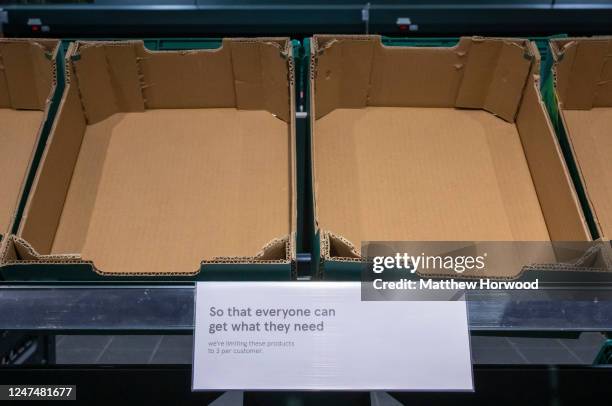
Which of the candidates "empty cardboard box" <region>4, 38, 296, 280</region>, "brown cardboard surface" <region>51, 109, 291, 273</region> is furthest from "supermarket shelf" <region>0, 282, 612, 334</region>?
"brown cardboard surface" <region>51, 109, 291, 273</region>

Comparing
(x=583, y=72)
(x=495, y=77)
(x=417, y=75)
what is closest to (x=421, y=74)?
(x=417, y=75)

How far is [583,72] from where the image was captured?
108 cm

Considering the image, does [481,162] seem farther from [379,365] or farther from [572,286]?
[379,365]

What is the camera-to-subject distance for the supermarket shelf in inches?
21.5

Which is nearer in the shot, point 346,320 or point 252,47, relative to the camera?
point 346,320

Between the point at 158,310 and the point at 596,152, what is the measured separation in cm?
89

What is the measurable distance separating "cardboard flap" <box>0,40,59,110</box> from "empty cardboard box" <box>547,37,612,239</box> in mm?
963

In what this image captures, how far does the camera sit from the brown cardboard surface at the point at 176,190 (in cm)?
88

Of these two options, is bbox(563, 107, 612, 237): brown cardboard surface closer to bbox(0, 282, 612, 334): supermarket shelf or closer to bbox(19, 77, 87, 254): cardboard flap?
bbox(0, 282, 612, 334): supermarket shelf

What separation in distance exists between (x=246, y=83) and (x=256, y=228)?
350 millimetres

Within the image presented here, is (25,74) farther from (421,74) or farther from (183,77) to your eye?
(421,74)

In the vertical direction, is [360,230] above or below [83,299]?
above

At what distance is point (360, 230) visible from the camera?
905 millimetres

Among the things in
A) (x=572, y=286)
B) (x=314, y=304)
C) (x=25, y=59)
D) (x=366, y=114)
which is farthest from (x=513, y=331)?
(x=25, y=59)
